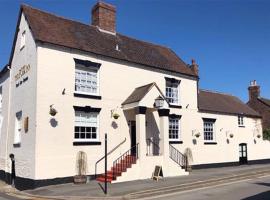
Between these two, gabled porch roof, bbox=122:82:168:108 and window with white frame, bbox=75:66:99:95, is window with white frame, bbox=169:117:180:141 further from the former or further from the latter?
window with white frame, bbox=75:66:99:95

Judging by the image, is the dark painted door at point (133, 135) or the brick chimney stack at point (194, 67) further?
the brick chimney stack at point (194, 67)

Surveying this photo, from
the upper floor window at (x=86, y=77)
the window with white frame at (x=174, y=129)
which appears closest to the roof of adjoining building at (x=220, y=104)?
the window with white frame at (x=174, y=129)

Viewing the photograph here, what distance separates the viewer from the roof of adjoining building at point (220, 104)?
83.9ft

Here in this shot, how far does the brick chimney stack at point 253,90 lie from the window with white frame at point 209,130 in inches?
492

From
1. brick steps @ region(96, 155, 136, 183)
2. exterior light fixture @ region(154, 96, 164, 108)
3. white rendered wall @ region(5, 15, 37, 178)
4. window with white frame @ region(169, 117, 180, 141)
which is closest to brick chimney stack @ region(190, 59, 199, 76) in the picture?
window with white frame @ region(169, 117, 180, 141)

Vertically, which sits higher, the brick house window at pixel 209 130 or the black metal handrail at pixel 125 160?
the brick house window at pixel 209 130

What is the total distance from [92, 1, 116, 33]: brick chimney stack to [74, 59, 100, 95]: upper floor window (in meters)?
4.43

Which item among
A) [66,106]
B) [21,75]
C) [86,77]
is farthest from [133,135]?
[21,75]

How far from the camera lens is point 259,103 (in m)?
35.0

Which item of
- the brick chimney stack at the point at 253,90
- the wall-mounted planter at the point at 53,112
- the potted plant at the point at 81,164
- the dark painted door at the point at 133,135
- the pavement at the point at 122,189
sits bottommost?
the pavement at the point at 122,189

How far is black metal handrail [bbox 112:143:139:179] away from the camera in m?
17.6

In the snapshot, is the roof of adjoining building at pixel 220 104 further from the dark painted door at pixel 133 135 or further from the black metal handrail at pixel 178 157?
→ the dark painted door at pixel 133 135

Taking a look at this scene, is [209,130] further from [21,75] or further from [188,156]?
[21,75]

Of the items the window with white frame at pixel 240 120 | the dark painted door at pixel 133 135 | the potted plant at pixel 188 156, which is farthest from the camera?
the window with white frame at pixel 240 120
